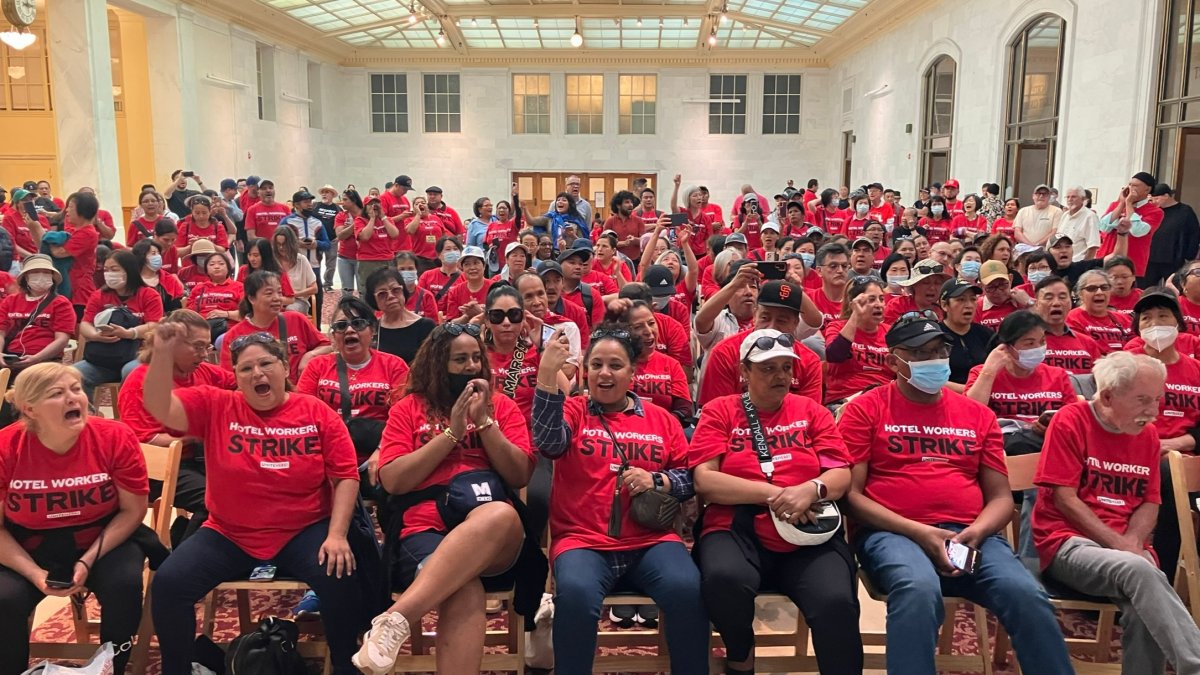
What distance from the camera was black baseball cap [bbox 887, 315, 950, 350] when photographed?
3.30m

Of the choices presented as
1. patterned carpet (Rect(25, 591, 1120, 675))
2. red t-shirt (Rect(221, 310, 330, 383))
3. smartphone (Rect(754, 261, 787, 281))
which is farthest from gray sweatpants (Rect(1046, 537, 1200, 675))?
red t-shirt (Rect(221, 310, 330, 383))

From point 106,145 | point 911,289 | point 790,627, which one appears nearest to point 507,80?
point 106,145

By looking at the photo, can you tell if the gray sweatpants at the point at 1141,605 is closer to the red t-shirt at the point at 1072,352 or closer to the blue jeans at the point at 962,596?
the blue jeans at the point at 962,596

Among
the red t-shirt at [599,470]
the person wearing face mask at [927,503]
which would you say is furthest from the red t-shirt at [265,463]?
the person wearing face mask at [927,503]

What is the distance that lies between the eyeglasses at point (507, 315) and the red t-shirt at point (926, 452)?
1732mm

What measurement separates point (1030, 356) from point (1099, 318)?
149cm

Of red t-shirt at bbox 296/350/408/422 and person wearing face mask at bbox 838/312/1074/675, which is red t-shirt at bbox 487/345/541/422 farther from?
person wearing face mask at bbox 838/312/1074/675

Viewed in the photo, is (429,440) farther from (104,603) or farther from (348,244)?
(348,244)

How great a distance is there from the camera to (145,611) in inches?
128

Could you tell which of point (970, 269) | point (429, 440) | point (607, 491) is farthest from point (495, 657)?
point (970, 269)

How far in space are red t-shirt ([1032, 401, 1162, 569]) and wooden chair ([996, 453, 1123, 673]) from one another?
0.38 ft

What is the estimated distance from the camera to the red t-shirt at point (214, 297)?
6336 mm

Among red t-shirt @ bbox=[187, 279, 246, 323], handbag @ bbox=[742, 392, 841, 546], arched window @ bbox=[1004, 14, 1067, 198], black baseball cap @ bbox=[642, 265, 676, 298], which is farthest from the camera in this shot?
arched window @ bbox=[1004, 14, 1067, 198]

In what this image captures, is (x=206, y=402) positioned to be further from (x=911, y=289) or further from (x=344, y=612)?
(x=911, y=289)
